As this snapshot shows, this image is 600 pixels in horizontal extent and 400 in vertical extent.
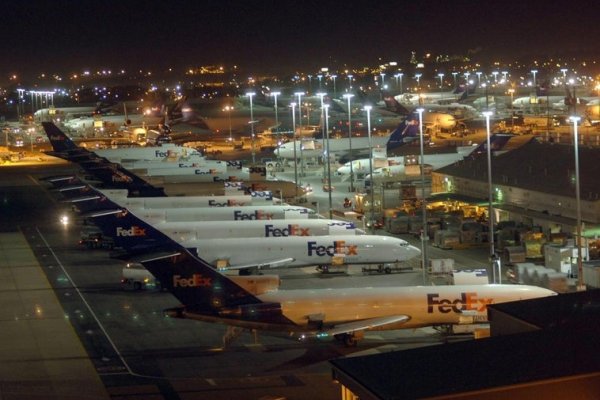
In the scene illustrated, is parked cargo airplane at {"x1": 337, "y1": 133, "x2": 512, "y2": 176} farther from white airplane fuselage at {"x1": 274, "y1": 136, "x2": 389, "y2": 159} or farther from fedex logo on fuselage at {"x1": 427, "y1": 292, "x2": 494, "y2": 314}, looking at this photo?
fedex logo on fuselage at {"x1": 427, "y1": 292, "x2": 494, "y2": 314}

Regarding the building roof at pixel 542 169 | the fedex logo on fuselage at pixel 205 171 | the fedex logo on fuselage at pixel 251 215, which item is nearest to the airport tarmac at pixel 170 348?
the building roof at pixel 542 169

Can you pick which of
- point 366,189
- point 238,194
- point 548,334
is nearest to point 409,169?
point 366,189

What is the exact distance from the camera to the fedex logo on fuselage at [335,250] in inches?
2168

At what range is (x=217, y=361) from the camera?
36875 millimetres

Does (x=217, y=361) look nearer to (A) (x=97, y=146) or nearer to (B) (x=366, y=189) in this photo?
(B) (x=366, y=189)

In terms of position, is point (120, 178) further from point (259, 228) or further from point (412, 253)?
point (412, 253)

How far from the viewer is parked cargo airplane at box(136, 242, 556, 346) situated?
123 feet

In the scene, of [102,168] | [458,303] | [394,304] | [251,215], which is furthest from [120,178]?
[458,303]

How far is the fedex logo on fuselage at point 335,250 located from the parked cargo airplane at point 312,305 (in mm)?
15707

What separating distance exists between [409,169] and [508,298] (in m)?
55.0

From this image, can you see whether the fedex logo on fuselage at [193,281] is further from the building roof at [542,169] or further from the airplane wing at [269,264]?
the building roof at [542,169]

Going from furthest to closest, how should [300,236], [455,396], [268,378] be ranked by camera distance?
[300,236] → [268,378] → [455,396]

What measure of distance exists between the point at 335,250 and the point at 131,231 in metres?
10.7

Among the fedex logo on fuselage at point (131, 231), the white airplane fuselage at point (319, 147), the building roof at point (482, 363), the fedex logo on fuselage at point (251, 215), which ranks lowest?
the building roof at point (482, 363)
